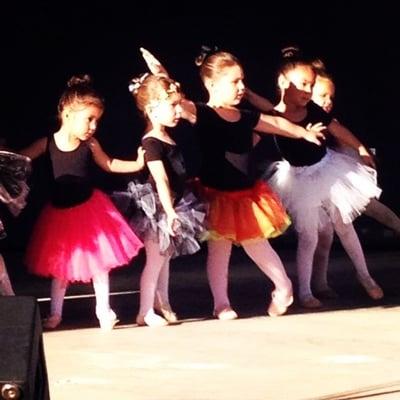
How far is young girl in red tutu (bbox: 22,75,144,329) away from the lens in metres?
6.39

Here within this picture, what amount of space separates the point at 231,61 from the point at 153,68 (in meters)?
0.37

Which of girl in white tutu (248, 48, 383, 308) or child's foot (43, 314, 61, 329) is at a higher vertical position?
girl in white tutu (248, 48, 383, 308)

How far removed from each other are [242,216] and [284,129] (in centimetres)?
46

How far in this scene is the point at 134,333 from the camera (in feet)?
20.7

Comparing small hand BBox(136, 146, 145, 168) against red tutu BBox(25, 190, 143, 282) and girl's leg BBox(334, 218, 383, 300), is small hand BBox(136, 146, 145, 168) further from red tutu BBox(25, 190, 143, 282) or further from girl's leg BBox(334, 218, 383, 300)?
girl's leg BBox(334, 218, 383, 300)

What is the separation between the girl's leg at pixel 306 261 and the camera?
7.09 m

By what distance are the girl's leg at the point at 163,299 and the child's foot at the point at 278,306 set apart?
45 centimetres

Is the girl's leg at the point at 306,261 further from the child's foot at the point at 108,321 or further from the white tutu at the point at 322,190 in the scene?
the child's foot at the point at 108,321

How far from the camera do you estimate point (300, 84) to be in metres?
7.02

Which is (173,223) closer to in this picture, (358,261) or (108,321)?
(108,321)

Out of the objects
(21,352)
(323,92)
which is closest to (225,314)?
(323,92)

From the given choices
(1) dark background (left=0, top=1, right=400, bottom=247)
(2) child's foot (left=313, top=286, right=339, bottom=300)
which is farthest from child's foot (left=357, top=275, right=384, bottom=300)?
(1) dark background (left=0, top=1, right=400, bottom=247)

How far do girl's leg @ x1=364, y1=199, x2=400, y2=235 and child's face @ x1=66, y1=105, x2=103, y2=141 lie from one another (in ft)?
7.20

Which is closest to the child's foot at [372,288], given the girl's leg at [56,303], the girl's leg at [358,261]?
the girl's leg at [358,261]
